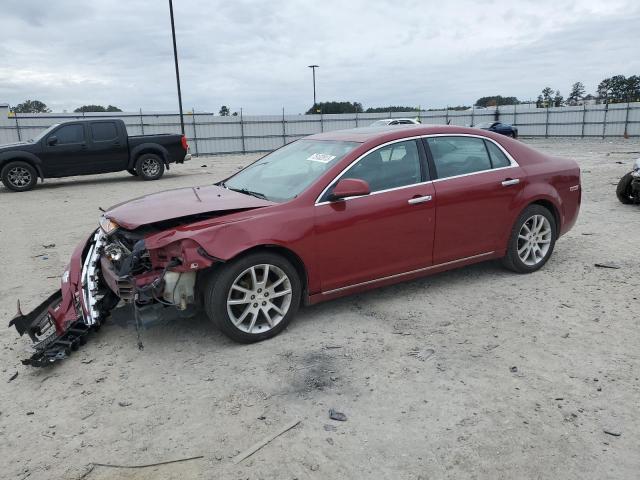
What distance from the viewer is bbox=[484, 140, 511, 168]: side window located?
509 cm

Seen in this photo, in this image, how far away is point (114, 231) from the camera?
4141mm

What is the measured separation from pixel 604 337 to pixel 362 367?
1866 millimetres

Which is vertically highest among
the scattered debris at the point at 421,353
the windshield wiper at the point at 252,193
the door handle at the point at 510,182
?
the windshield wiper at the point at 252,193

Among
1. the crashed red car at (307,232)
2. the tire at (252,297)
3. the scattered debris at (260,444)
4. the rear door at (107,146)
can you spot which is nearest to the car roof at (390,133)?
the crashed red car at (307,232)

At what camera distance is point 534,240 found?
5352 mm

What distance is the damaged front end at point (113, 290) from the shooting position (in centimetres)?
365

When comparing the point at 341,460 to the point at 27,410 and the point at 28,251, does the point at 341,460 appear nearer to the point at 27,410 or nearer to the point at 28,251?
the point at 27,410

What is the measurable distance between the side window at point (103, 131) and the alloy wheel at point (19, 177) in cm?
192

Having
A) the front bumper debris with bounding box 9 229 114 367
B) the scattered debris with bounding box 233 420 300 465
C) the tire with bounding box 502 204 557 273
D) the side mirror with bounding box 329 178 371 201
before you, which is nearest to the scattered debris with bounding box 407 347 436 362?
the scattered debris with bounding box 233 420 300 465

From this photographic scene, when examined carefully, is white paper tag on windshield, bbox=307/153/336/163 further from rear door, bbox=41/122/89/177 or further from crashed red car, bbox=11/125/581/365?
rear door, bbox=41/122/89/177

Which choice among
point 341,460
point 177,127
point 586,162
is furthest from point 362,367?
point 177,127

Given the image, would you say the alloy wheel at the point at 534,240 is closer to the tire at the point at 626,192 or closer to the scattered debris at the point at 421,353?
the scattered debris at the point at 421,353

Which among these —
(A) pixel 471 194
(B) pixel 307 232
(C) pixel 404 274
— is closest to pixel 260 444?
(B) pixel 307 232

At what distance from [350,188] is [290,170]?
87 centimetres
